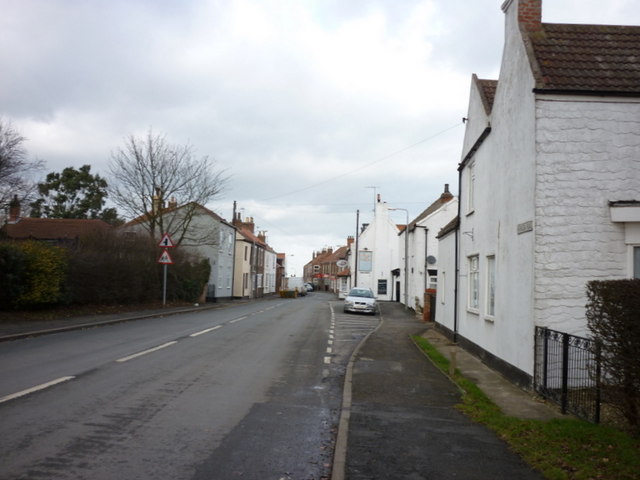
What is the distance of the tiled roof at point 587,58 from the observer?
9.48 m

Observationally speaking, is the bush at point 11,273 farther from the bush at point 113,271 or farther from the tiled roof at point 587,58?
the tiled roof at point 587,58

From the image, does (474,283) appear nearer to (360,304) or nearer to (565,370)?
(565,370)

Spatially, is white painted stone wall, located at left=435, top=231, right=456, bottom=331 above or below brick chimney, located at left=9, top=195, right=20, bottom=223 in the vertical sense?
below

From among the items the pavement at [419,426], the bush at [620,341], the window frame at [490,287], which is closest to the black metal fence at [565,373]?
the pavement at [419,426]

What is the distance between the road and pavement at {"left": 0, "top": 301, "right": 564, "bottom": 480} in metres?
0.33

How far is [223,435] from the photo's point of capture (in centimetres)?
612

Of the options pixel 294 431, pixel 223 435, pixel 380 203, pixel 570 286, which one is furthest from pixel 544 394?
pixel 380 203

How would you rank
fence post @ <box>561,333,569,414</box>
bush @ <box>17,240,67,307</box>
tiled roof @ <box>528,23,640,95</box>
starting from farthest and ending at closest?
bush @ <box>17,240,67,307</box>
tiled roof @ <box>528,23,640,95</box>
fence post @ <box>561,333,569,414</box>

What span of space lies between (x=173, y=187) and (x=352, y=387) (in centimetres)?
2702

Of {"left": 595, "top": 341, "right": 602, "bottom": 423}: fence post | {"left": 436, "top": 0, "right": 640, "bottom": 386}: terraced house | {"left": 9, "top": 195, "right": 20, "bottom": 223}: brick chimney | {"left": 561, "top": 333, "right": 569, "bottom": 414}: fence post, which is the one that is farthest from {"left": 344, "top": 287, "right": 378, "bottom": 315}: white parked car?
{"left": 595, "top": 341, "right": 602, "bottom": 423}: fence post

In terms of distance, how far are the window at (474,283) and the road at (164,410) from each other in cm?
363

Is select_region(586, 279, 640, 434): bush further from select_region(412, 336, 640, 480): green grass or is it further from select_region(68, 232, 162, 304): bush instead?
select_region(68, 232, 162, 304): bush

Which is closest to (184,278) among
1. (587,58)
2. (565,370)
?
(587,58)

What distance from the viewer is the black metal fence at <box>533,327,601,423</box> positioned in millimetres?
7334
